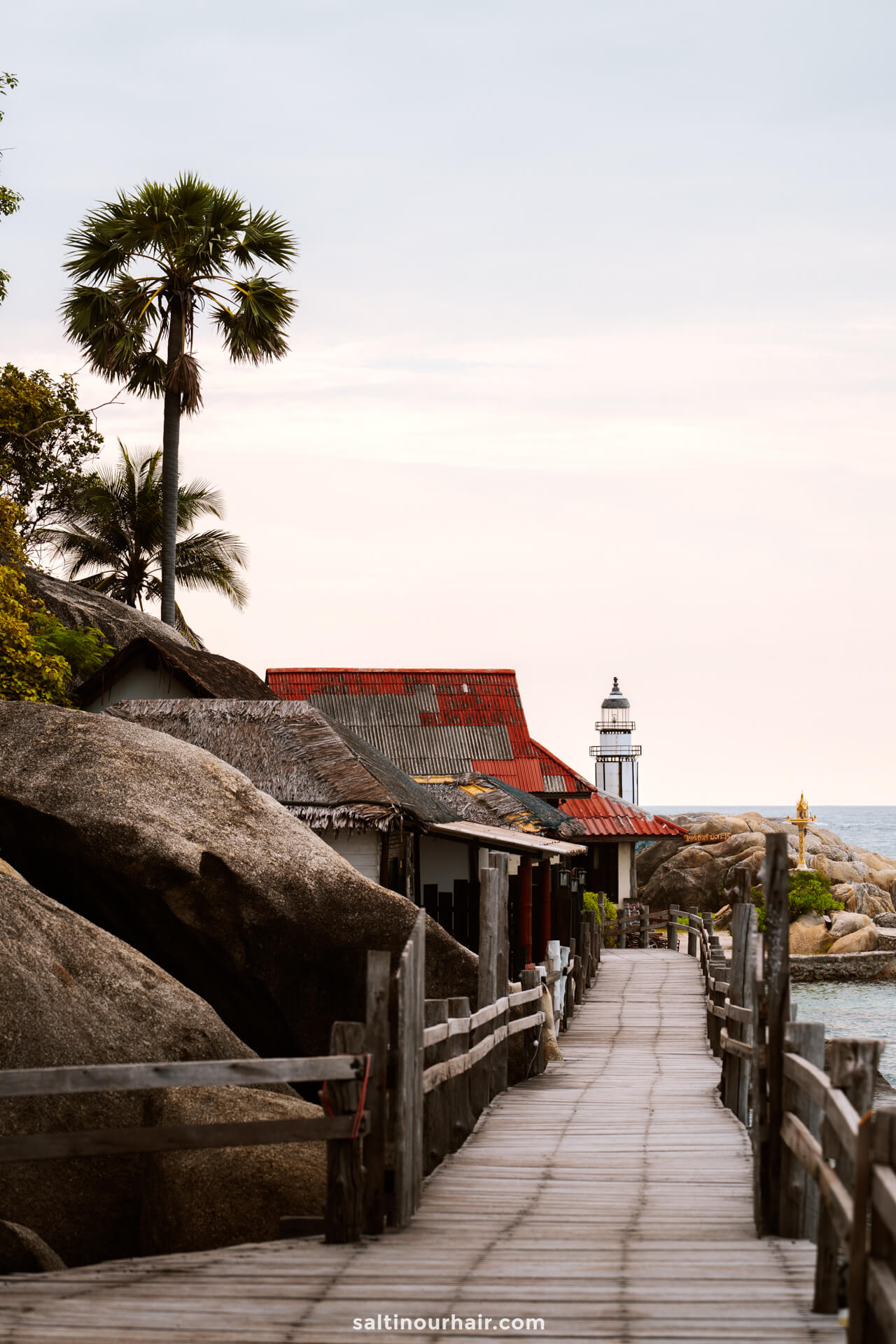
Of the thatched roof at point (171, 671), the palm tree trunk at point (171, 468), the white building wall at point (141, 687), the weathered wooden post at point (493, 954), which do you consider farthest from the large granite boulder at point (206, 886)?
the palm tree trunk at point (171, 468)

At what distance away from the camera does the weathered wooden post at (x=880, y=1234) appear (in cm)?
399

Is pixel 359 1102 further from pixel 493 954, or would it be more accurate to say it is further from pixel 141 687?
pixel 141 687

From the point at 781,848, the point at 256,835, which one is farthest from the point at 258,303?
the point at 781,848

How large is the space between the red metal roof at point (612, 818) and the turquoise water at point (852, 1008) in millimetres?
6051

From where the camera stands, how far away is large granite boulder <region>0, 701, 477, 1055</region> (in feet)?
36.9

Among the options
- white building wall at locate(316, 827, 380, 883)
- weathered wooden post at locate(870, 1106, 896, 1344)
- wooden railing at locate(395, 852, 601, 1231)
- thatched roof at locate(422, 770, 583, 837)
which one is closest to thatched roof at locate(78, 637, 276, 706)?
thatched roof at locate(422, 770, 583, 837)

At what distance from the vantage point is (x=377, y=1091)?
258 inches

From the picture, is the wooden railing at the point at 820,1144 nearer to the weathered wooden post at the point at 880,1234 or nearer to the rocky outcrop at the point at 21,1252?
the weathered wooden post at the point at 880,1234

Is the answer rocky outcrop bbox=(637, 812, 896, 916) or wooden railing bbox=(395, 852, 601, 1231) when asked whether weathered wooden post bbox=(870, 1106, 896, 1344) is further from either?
rocky outcrop bbox=(637, 812, 896, 916)

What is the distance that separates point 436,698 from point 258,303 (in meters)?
10.6

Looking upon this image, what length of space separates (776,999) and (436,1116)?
3012 millimetres

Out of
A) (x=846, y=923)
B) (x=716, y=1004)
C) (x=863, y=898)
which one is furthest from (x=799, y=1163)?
(x=863, y=898)

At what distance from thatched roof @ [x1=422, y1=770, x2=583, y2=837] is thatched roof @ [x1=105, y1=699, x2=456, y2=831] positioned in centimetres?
460

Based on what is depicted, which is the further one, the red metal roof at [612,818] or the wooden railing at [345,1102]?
the red metal roof at [612,818]
